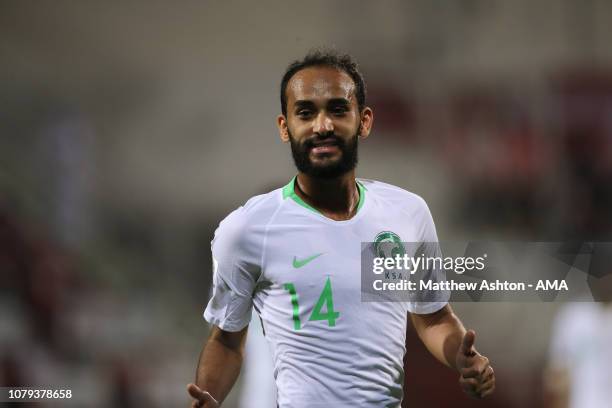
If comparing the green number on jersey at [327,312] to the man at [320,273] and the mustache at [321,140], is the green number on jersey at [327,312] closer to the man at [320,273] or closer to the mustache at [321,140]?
the man at [320,273]

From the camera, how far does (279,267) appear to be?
134 centimetres

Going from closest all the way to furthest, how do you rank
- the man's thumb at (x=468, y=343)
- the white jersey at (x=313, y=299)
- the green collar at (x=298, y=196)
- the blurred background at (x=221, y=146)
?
the man's thumb at (x=468, y=343) < the white jersey at (x=313, y=299) < the green collar at (x=298, y=196) < the blurred background at (x=221, y=146)

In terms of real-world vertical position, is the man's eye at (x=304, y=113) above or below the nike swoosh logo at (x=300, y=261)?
above

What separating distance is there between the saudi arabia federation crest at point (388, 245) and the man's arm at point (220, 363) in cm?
30

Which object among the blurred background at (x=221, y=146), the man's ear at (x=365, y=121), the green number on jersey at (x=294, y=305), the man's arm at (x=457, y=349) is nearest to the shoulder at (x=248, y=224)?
the green number on jersey at (x=294, y=305)

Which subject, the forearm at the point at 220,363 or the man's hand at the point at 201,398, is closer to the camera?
the man's hand at the point at 201,398

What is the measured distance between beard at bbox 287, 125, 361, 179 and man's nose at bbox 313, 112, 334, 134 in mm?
11

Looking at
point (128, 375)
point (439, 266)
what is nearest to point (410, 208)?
point (439, 266)

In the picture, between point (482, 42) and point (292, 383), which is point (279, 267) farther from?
point (482, 42)

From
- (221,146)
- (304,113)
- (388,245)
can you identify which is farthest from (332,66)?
(221,146)

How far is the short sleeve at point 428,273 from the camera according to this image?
1.45 meters

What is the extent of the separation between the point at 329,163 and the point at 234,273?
0.27 metres

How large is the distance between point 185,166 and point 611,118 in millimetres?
1342

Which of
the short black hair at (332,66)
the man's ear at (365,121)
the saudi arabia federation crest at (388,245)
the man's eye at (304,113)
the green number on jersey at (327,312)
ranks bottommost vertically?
the green number on jersey at (327,312)
